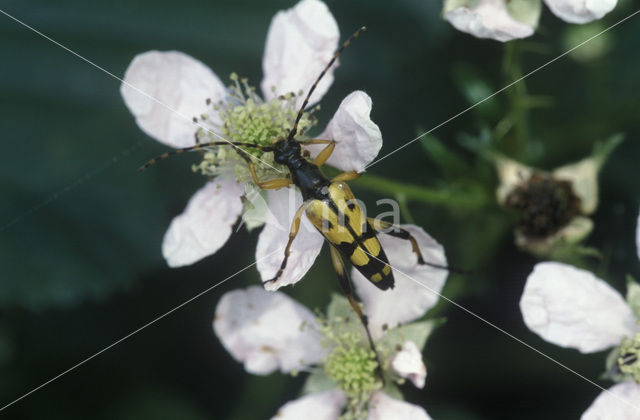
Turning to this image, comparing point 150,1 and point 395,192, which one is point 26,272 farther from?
point 395,192

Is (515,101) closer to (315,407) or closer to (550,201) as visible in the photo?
(550,201)

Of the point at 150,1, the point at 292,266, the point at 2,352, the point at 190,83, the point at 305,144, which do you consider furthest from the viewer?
the point at 150,1

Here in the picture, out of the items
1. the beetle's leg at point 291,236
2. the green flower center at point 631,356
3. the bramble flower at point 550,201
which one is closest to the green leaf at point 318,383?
the beetle's leg at point 291,236

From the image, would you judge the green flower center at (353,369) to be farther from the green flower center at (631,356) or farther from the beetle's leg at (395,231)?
the green flower center at (631,356)

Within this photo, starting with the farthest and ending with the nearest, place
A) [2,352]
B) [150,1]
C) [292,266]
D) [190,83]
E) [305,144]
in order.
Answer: [150,1] → [2,352] → [190,83] → [305,144] → [292,266]

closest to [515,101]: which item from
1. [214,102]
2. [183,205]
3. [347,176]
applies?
[347,176]

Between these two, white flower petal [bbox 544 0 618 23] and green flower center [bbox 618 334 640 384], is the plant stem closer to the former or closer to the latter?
white flower petal [bbox 544 0 618 23]

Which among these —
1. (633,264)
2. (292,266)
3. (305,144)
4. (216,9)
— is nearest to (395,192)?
(305,144)
